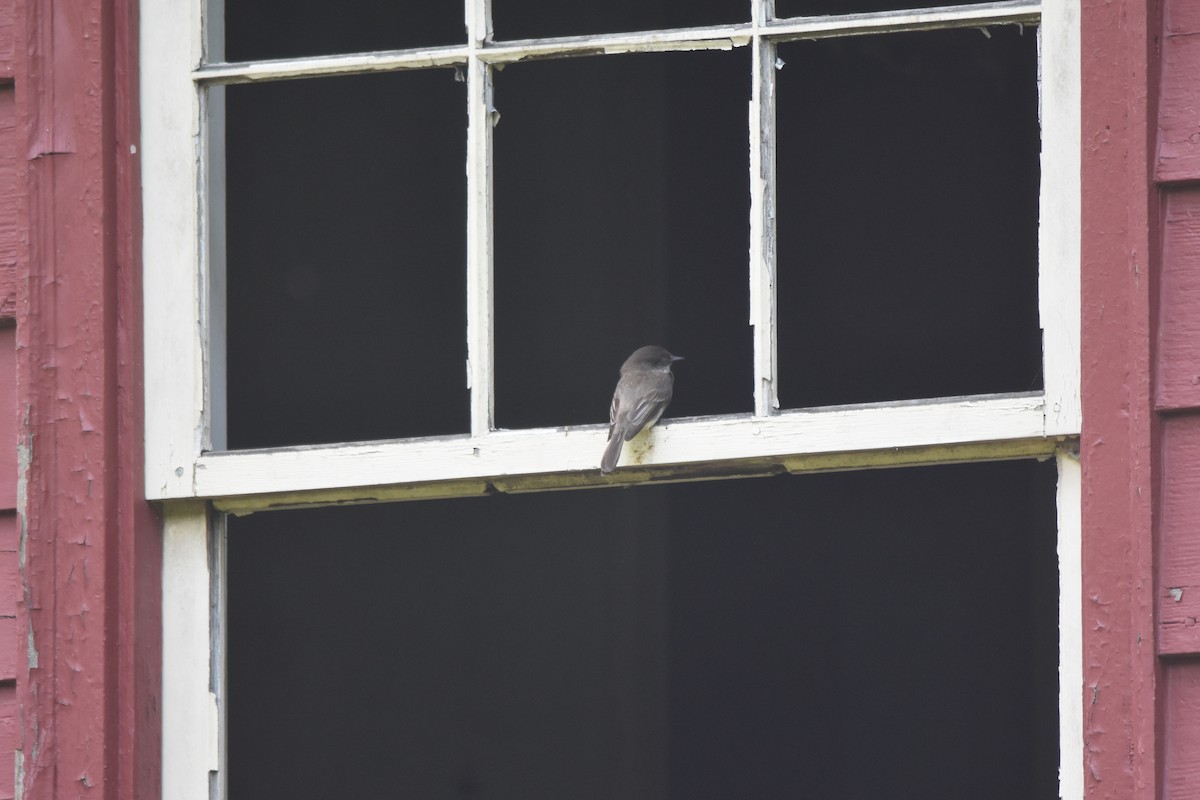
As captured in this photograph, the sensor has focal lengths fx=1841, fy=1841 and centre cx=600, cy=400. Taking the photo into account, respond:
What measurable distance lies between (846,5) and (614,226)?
1.70m

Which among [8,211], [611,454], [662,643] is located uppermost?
[8,211]

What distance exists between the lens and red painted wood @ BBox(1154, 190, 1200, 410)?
8.37ft

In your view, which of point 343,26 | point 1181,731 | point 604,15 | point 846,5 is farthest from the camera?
point 604,15

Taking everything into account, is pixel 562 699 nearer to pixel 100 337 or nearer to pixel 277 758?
pixel 277 758

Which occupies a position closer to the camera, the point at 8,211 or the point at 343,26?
the point at 8,211

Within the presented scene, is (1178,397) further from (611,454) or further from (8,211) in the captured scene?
(8,211)

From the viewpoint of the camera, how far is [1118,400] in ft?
8.48

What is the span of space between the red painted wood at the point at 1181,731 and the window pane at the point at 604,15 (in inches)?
150

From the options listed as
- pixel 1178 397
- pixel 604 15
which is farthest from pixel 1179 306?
pixel 604 15

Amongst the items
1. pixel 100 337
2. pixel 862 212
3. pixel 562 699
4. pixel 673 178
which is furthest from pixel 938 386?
pixel 100 337

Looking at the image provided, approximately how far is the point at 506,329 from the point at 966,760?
8.65 ft

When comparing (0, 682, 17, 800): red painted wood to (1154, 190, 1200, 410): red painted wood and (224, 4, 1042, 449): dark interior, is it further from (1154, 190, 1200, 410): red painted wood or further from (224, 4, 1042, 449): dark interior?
(224, 4, 1042, 449): dark interior

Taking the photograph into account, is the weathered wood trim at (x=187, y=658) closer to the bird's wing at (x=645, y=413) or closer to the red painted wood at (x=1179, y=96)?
the bird's wing at (x=645, y=413)

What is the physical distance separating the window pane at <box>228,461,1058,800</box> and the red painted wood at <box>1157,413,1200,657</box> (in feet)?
12.8
